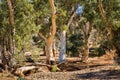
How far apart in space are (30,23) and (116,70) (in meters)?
7.10

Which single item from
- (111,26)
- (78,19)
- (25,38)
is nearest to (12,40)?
(25,38)

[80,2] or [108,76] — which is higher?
[80,2]

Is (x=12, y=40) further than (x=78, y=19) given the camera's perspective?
No

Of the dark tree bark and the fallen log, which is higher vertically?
the dark tree bark

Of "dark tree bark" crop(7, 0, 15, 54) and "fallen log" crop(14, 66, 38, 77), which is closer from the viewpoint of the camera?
"fallen log" crop(14, 66, 38, 77)

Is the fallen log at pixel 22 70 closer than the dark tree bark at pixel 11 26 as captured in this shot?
Yes

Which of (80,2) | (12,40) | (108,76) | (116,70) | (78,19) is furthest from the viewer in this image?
(78,19)

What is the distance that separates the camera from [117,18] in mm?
25062

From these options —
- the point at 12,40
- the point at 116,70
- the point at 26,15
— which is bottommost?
the point at 116,70

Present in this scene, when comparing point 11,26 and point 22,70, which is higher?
point 11,26

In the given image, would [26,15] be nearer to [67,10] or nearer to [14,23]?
[14,23]

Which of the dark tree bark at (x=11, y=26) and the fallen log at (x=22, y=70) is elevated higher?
the dark tree bark at (x=11, y=26)

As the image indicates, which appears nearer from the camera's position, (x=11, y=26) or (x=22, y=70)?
(x=22, y=70)

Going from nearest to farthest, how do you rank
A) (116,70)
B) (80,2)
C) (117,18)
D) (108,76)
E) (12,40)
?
(108,76)
(116,70)
(12,40)
(117,18)
(80,2)
